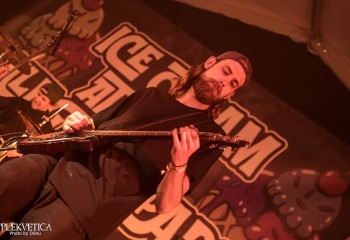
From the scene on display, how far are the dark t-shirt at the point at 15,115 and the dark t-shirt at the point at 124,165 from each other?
3.55 feet

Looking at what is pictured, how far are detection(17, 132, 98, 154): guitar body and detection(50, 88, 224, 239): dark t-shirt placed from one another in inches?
2.5

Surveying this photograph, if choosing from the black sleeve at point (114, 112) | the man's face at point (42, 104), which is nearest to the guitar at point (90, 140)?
the black sleeve at point (114, 112)

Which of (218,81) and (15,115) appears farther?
(15,115)

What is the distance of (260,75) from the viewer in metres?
3.07

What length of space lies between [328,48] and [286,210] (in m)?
1.24

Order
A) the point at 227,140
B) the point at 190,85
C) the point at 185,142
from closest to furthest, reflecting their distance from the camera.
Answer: the point at 185,142 → the point at 227,140 → the point at 190,85

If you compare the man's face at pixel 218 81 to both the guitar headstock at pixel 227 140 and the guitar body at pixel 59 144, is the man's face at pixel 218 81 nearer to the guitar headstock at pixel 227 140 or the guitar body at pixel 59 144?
the guitar headstock at pixel 227 140

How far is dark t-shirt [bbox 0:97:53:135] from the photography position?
271 centimetres

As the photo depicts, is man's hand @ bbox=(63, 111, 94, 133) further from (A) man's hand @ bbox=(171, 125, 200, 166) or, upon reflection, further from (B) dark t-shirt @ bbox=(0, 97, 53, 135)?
(B) dark t-shirt @ bbox=(0, 97, 53, 135)

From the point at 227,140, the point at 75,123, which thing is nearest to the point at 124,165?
the point at 75,123

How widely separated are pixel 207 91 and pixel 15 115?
1608 millimetres

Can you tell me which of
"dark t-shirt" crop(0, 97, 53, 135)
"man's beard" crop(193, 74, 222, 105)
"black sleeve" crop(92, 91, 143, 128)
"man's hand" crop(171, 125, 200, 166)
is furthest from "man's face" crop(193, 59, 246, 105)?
"dark t-shirt" crop(0, 97, 53, 135)

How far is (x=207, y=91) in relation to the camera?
1922mm

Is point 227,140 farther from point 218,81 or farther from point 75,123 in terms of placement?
point 75,123
